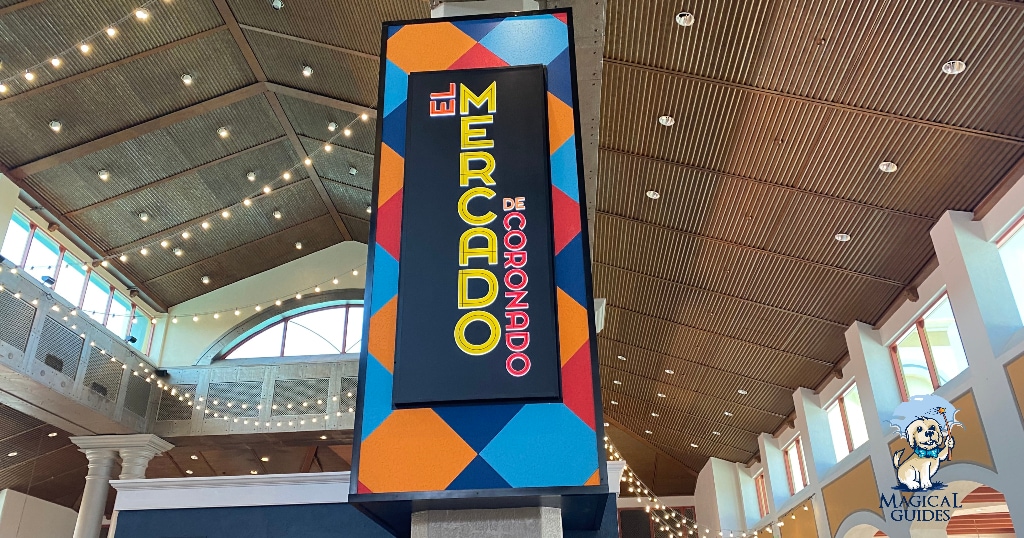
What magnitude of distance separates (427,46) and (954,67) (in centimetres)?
504

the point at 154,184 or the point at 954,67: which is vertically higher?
the point at 154,184

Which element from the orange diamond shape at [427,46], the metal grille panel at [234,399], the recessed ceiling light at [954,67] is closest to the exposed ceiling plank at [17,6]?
the orange diamond shape at [427,46]

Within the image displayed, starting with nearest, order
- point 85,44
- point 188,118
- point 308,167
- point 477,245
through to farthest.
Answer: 1. point 477,245
2. point 85,44
3. point 188,118
4. point 308,167

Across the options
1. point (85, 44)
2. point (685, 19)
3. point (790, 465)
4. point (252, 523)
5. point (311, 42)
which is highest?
point (311, 42)

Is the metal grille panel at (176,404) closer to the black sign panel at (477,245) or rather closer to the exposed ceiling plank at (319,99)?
the exposed ceiling plank at (319,99)

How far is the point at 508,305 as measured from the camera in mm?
2816

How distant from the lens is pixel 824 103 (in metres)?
7.33

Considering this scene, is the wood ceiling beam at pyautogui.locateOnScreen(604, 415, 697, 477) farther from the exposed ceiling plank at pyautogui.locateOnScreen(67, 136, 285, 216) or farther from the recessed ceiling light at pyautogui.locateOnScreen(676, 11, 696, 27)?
the recessed ceiling light at pyautogui.locateOnScreen(676, 11, 696, 27)

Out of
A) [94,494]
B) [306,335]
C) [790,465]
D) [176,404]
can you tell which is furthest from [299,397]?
[790,465]

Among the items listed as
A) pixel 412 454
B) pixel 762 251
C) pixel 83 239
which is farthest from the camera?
pixel 83 239

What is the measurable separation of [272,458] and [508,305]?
16.2 m

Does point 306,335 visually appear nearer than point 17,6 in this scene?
No

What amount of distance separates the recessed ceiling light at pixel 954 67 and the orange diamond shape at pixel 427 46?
484cm

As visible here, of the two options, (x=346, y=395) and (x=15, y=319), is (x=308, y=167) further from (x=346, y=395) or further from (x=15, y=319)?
(x=15, y=319)
